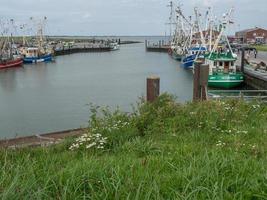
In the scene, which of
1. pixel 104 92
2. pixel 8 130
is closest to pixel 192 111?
pixel 8 130

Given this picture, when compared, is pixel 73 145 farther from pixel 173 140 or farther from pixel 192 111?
pixel 192 111

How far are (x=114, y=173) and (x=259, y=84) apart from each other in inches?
1209

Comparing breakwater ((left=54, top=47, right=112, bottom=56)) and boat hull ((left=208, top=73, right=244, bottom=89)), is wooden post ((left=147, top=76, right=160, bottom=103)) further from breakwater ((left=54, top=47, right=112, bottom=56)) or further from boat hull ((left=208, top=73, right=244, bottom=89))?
breakwater ((left=54, top=47, right=112, bottom=56))

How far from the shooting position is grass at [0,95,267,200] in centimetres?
377

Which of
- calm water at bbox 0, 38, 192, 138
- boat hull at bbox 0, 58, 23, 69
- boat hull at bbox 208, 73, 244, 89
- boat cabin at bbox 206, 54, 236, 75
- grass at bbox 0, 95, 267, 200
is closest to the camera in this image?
grass at bbox 0, 95, 267, 200

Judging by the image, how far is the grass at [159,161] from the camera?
3771mm

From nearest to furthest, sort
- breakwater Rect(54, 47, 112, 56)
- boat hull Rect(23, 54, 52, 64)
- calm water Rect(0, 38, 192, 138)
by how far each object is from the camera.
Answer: calm water Rect(0, 38, 192, 138) < boat hull Rect(23, 54, 52, 64) < breakwater Rect(54, 47, 112, 56)

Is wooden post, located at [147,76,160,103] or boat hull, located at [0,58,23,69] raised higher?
wooden post, located at [147,76,160,103]

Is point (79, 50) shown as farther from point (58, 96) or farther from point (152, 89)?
point (152, 89)

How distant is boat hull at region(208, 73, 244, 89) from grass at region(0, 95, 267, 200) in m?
27.0

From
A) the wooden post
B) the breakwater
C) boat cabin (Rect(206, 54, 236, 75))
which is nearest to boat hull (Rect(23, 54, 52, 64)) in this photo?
the breakwater

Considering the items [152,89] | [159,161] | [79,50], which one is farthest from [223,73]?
[79,50]

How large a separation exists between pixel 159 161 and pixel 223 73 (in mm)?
31442

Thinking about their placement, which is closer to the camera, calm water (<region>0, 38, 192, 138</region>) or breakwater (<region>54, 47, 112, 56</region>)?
calm water (<region>0, 38, 192, 138</region>)
